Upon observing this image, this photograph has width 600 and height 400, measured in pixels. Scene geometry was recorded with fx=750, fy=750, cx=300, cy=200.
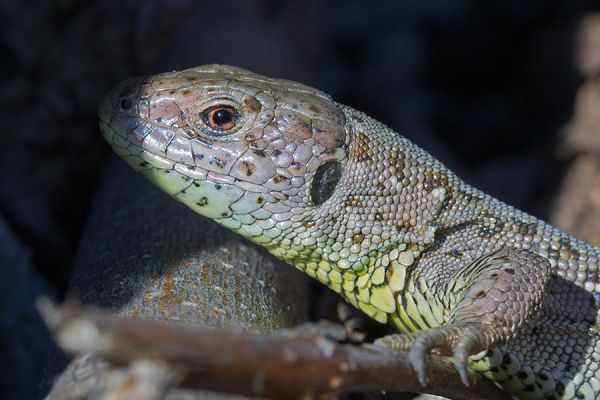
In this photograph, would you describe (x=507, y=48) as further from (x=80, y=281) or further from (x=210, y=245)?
(x=80, y=281)

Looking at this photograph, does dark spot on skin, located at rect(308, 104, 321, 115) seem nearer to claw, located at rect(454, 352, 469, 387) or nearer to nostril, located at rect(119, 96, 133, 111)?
nostril, located at rect(119, 96, 133, 111)

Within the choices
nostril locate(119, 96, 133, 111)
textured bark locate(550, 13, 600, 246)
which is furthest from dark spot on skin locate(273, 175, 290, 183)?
textured bark locate(550, 13, 600, 246)

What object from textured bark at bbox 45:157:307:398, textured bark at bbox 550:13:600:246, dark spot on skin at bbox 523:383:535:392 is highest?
textured bark at bbox 550:13:600:246

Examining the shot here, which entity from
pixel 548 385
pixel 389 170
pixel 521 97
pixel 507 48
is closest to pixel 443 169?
pixel 389 170

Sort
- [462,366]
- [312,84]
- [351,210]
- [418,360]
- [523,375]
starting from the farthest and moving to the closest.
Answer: [312,84] < [351,210] < [523,375] < [462,366] < [418,360]

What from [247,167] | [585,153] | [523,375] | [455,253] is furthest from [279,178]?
[585,153]

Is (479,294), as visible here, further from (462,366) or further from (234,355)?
(234,355)

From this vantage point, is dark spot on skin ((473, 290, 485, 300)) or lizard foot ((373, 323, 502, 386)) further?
dark spot on skin ((473, 290, 485, 300))
